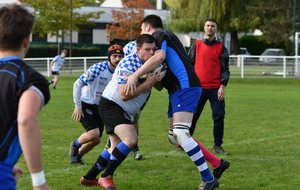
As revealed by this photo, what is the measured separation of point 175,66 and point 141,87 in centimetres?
60

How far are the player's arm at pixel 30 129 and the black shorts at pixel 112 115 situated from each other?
280cm

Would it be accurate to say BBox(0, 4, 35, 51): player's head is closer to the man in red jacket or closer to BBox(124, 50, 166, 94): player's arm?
BBox(124, 50, 166, 94): player's arm

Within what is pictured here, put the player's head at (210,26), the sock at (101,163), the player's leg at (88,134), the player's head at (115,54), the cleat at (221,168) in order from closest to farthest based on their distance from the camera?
the sock at (101,163) < the cleat at (221,168) < the player's head at (115,54) < the player's leg at (88,134) < the player's head at (210,26)

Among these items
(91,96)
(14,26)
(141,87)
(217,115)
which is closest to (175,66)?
(141,87)

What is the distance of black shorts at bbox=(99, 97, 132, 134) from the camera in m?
5.48

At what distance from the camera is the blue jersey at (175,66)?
5.62 m

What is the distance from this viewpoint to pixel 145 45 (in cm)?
538

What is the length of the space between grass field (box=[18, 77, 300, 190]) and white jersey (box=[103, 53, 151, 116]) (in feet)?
3.37

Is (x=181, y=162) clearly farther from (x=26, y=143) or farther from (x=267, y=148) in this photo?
(x=26, y=143)

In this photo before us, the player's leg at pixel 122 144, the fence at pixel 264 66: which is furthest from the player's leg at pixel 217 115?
the fence at pixel 264 66

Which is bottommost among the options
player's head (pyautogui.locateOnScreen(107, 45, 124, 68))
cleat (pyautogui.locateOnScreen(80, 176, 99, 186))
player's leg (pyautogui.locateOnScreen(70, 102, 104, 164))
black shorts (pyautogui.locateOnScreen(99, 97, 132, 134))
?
cleat (pyautogui.locateOnScreen(80, 176, 99, 186))

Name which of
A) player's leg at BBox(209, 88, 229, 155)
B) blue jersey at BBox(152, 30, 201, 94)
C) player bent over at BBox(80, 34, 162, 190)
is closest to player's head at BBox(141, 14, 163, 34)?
blue jersey at BBox(152, 30, 201, 94)

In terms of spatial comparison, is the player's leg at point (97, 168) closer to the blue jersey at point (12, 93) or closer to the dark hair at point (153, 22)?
the dark hair at point (153, 22)

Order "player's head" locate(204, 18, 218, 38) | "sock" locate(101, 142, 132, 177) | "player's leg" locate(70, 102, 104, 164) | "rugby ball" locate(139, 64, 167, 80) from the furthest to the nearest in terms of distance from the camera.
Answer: "player's head" locate(204, 18, 218, 38) < "player's leg" locate(70, 102, 104, 164) < "sock" locate(101, 142, 132, 177) < "rugby ball" locate(139, 64, 167, 80)
